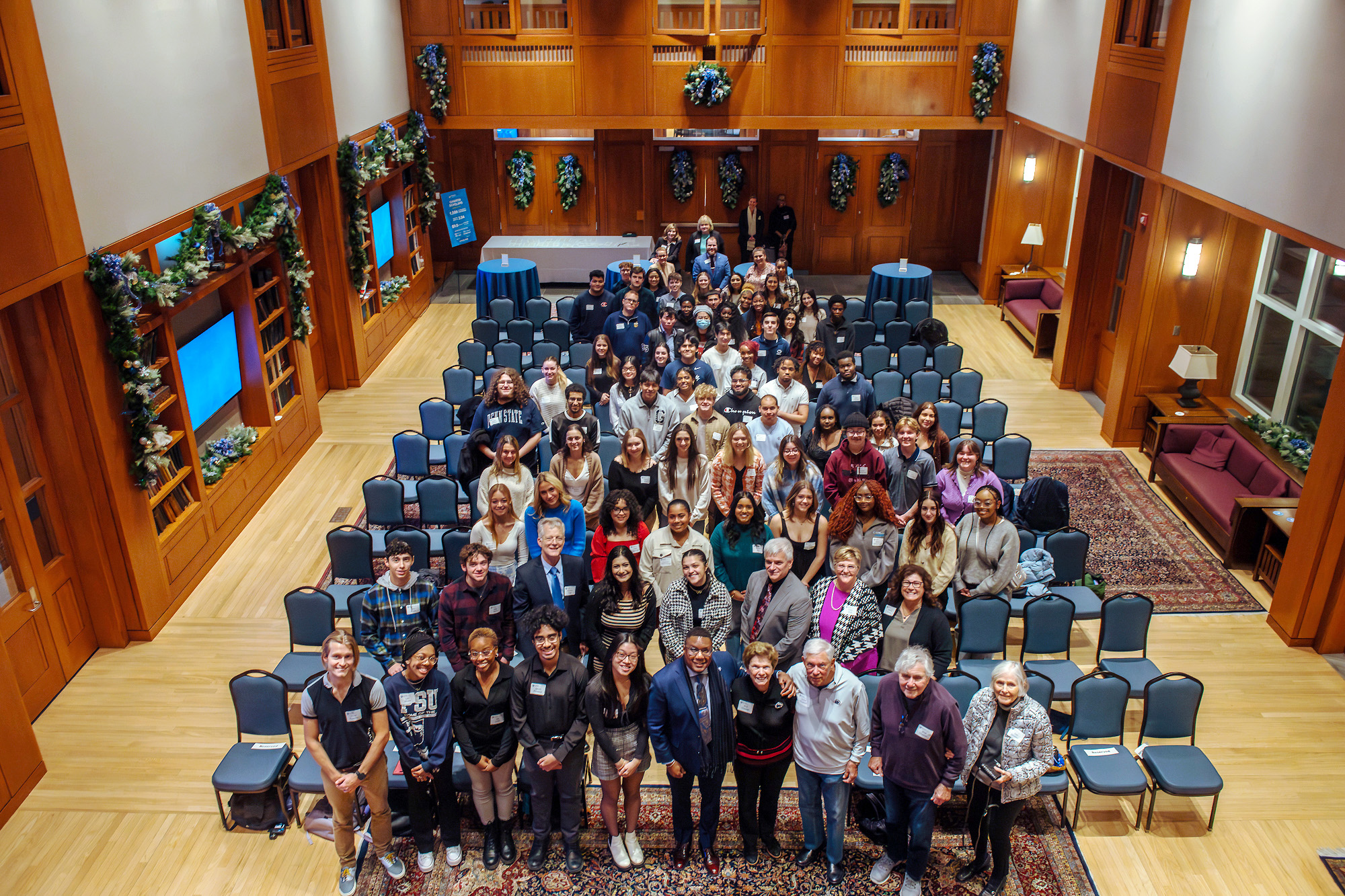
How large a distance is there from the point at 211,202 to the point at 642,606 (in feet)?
18.2

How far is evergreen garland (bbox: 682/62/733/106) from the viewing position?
14.9 metres

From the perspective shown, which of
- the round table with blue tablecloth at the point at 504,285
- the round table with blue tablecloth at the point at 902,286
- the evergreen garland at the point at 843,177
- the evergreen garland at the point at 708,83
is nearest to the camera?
the round table with blue tablecloth at the point at 902,286

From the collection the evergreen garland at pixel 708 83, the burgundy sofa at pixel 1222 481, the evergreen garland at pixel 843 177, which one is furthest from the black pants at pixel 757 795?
the evergreen garland at pixel 843 177

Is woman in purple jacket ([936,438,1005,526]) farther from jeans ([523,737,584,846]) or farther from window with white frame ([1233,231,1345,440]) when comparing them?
window with white frame ([1233,231,1345,440])

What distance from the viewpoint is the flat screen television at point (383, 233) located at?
14.4 metres

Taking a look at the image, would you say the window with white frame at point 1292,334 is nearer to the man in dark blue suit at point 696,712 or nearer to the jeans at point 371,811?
the man in dark blue suit at point 696,712

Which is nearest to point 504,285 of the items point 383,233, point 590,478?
point 383,233

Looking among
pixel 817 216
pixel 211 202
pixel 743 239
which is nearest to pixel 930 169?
pixel 817 216

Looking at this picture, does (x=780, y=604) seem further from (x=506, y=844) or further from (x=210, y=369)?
(x=210, y=369)

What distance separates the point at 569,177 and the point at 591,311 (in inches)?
252

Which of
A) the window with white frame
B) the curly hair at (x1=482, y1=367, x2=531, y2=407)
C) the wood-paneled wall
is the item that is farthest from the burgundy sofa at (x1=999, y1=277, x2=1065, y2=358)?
the curly hair at (x1=482, y1=367, x2=531, y2=407)

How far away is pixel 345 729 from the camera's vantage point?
5367mm

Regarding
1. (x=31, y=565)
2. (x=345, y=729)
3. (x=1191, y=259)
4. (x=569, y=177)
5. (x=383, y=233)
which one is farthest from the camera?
(x=569, y=177)

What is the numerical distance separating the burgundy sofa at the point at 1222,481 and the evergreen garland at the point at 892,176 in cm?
831
